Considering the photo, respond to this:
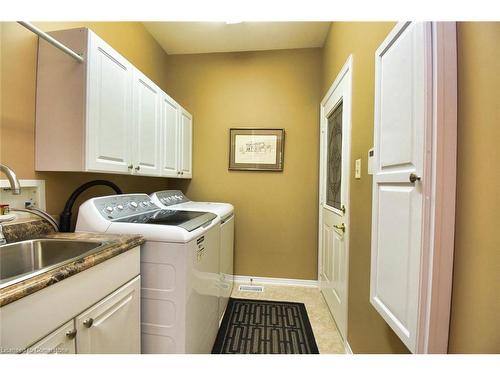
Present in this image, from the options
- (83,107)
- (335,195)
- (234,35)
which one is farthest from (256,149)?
(83,107)

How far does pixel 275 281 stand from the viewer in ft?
8.77

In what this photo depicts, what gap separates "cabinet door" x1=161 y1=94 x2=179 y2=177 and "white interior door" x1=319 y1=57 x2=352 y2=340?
1.53 m

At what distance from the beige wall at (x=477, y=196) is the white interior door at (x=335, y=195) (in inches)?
37.7

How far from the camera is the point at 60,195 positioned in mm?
1423

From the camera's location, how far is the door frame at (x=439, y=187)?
66 cm

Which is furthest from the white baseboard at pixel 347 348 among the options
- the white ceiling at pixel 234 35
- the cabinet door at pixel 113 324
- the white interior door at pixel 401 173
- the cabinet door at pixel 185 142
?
the white ceiling at pixel 234 35

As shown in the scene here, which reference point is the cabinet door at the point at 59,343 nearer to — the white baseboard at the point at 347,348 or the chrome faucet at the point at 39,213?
the chrome faucet at the point at 39,213

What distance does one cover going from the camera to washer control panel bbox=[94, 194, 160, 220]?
1.35 meters

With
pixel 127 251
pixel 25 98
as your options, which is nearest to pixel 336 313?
pixel 127 251

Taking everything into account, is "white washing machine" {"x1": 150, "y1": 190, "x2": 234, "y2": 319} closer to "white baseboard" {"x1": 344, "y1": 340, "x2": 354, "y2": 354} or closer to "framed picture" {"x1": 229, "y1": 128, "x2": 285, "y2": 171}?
"framed picture" {"x1": 229, "y1": 128, "x2": 285, "y2": 171}

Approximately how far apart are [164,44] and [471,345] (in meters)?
3.28

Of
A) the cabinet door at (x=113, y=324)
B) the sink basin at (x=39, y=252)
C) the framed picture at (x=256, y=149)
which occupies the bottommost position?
the cabinet door at (x=113, y=324)
